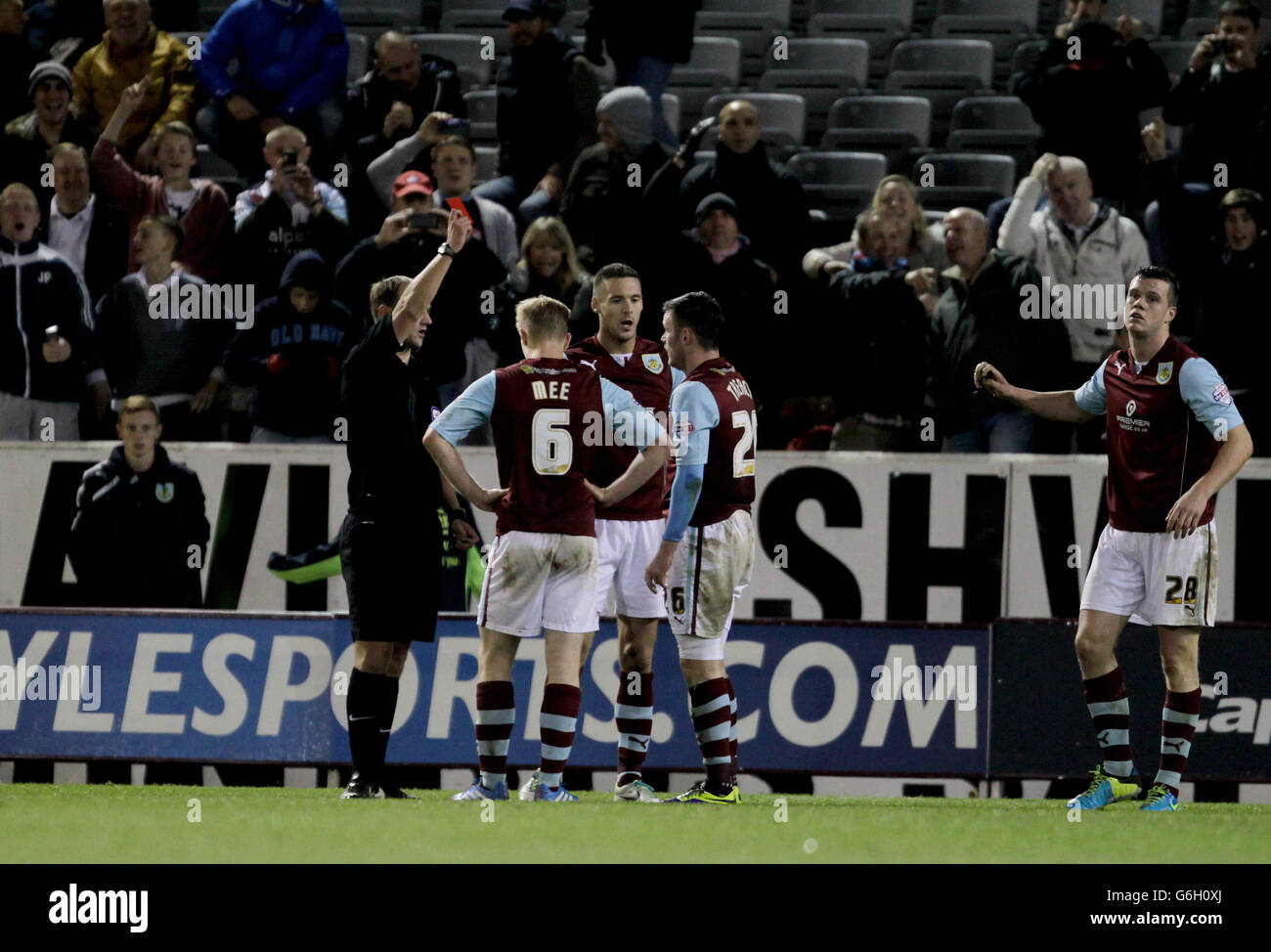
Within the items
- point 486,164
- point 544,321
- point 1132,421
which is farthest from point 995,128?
point 544,321

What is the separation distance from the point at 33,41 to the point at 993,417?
7.70 metres

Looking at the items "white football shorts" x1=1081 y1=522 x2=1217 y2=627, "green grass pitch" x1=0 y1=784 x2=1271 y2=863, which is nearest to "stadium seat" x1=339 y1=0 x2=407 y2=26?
"green grass pitch" x1=0 y1=784 x2=1271 y2=863

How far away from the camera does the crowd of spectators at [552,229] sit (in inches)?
422

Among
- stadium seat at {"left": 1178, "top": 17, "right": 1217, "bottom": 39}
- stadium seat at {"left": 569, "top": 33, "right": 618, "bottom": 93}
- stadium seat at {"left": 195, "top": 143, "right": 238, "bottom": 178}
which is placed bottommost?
stadium seat at {"left": 195, "top": 143, "right": 238, "bottom": 178}

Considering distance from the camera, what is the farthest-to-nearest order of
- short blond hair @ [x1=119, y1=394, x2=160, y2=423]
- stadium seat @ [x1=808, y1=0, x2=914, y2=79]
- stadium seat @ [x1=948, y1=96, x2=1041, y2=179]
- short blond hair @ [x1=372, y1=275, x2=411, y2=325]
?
stadium seat @ [x1=808, y1=0, x2=914, y2=79]
stadium seat @ [x1=948, y1=96, x2=1041, y2=179]
short blond hair @ [x1=119, y1=394, x2=160, y2=423]
short blond hair @ [x1=372, y1=275, x2=411, y2=325]

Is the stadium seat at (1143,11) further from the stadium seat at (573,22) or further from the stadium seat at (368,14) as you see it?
the stadium seat at (368,14)

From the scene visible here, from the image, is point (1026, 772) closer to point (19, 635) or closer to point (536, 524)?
point (536, 524)

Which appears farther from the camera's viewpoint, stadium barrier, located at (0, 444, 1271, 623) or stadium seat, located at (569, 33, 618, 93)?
stadium seat, located at (569, 33, 618, 93)

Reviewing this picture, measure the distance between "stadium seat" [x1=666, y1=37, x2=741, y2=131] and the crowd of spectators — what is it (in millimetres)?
1772

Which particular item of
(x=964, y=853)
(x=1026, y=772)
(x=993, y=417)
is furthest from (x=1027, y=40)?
(x=964, y=853)

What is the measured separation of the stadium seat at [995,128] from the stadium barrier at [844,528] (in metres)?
4.33

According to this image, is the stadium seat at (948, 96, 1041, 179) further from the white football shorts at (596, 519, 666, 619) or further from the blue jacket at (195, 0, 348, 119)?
the white football shorts at (596, 519, 666, 619)

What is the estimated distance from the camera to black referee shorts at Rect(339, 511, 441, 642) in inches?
307

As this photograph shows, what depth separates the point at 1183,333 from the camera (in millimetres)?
11500
